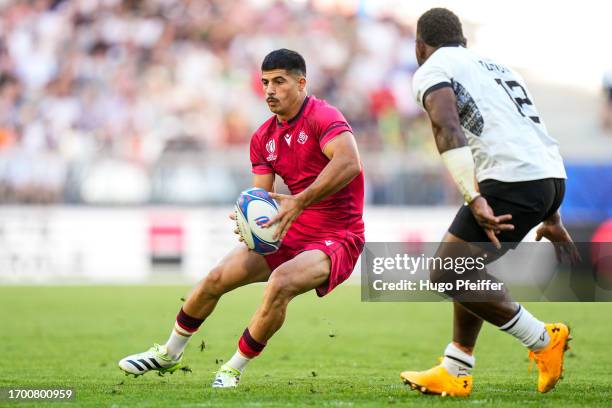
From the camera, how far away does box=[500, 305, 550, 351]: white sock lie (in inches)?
247

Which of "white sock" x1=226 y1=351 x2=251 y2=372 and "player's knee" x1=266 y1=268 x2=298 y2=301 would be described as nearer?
"player's knee" x1=266 y1=268 x2=298 y2=301

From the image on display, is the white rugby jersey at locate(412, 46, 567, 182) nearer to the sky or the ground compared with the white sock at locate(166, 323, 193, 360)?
nearer to the sky

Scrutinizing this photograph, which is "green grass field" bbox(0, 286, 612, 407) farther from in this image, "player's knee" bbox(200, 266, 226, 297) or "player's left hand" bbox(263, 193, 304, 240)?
"player's left hand" bbox(263, 193, 304, 240)

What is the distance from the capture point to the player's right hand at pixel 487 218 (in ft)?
19.0

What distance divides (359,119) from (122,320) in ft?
30.8

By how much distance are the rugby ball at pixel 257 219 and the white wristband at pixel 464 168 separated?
1.43 metres

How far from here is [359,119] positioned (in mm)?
21125

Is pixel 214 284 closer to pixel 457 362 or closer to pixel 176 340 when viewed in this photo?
pixel 176 340

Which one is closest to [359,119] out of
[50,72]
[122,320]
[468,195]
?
[50,72]

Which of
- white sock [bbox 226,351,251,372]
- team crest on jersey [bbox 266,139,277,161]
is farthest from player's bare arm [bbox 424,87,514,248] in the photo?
white sock [bbox 226,351,251,372]

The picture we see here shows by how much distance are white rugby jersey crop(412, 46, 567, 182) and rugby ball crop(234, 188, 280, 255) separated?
4.45 ft

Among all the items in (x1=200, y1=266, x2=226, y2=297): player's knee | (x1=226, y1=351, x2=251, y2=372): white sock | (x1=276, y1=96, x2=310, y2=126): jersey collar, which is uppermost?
(x1=276, y1=96, x2=310, y2=126): jersey collar

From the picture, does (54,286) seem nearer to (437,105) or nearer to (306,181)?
(306,181)

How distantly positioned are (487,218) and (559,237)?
116cm
